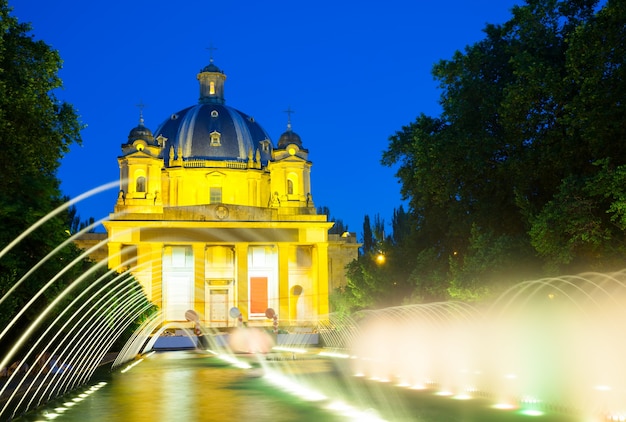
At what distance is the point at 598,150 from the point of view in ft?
82.2

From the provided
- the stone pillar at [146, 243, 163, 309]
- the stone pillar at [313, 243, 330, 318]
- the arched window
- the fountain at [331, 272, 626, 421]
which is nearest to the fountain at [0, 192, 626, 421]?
the fountain at [331, 272, 626, 421]

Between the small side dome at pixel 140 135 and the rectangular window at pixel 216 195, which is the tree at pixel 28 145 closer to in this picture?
the small side dome at pixel 140 135

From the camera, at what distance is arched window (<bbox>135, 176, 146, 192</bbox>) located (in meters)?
84.5

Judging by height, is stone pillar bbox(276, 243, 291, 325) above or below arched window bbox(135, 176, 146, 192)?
below

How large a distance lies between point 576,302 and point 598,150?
16.1 ft

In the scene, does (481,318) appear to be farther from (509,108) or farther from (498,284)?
(509,108)

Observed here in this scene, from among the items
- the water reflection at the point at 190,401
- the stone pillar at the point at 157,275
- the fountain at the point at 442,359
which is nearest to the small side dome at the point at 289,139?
the stone pillar at the point at 157,275

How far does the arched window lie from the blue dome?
933 cm

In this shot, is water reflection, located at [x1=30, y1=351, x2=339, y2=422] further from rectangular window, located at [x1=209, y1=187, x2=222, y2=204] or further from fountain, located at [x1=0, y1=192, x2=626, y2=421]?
rectangular window, located at [x1=209, y1=187, x2=222, y2=204]

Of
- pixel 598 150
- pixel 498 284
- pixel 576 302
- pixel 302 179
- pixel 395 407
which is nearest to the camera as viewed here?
pixel 395 407

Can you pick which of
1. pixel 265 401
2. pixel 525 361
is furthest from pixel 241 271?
pixel 265 401

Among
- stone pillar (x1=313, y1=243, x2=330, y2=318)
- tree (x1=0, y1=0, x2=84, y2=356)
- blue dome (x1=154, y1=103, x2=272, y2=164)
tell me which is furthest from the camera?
blue dome (x1=154, y1=103, x2=272, y2=164)

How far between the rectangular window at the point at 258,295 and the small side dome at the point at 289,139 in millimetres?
14507

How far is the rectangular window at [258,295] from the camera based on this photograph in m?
83.4
